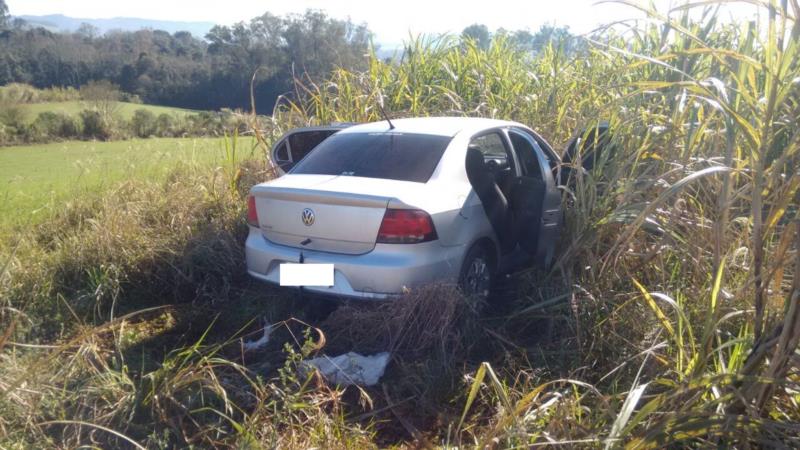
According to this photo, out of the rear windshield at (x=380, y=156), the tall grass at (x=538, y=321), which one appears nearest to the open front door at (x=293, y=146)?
the tall grass at (x=538, y=321)

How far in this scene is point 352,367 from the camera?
3963 millimetres

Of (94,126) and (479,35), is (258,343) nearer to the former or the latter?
(479,35)

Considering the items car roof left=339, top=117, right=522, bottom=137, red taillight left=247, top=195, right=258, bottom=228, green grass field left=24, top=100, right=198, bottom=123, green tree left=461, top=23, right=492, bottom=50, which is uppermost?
green tree left=461, top=23, right=492, bottom=50

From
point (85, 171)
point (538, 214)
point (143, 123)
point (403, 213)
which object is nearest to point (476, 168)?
point (538, 214)

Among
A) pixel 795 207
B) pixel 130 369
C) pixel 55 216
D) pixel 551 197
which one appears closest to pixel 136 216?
pixel 55 216

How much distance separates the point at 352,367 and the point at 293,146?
9.27 feet

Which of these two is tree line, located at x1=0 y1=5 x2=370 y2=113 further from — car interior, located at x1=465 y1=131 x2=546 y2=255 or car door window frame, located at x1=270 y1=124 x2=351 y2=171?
car interior, located at x1=465 y1=131 x2=546 y2=255

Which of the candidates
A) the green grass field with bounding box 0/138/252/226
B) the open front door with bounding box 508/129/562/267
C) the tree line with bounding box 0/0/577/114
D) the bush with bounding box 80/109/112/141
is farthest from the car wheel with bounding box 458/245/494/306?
the bush with bounding box 80/109/112/141

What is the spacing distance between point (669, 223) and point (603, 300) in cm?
65

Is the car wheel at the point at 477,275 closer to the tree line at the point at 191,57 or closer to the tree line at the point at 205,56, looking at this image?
the tree line at the point at 205,56

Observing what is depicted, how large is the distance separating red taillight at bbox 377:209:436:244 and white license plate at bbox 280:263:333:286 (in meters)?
0.39

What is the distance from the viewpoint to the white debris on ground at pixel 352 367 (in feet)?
12.8

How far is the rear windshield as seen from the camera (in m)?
4.61

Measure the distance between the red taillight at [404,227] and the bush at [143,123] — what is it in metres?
12.5
